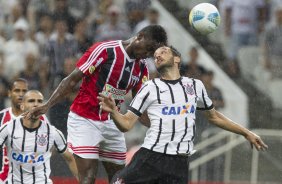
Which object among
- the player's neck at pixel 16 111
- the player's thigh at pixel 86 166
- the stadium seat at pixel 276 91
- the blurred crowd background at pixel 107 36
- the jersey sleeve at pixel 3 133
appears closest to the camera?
the player's thigh at pixel 86 166

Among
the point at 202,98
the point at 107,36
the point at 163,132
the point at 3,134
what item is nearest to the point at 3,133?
the point at 3,134

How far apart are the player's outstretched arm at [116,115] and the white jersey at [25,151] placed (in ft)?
6.05

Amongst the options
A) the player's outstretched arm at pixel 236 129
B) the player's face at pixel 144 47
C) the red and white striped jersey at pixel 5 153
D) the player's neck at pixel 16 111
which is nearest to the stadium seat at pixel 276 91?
the red and white striped jersey at pixel 5 153

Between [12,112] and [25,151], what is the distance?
66 centimetres

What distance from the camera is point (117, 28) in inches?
504

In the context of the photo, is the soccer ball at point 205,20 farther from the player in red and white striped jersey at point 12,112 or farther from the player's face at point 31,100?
the player in red and white striped jersey at point 12,112

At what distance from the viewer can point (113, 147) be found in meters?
8.20

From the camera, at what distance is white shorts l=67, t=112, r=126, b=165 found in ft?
26.3

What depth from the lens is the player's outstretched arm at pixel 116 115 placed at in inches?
267

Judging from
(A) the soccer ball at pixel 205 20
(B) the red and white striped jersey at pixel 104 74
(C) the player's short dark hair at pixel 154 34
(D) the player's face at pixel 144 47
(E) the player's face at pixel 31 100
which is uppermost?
(A) the soccer ball at pixel 205 20

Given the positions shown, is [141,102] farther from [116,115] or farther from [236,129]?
[236,129]

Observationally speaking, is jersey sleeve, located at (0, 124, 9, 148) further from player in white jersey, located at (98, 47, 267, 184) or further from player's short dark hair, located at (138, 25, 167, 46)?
player's short dark hair, located at (138, 25, 167, 46)

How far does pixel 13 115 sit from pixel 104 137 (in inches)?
58.6

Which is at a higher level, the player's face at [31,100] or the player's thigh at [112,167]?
the player's face at [31,100]
